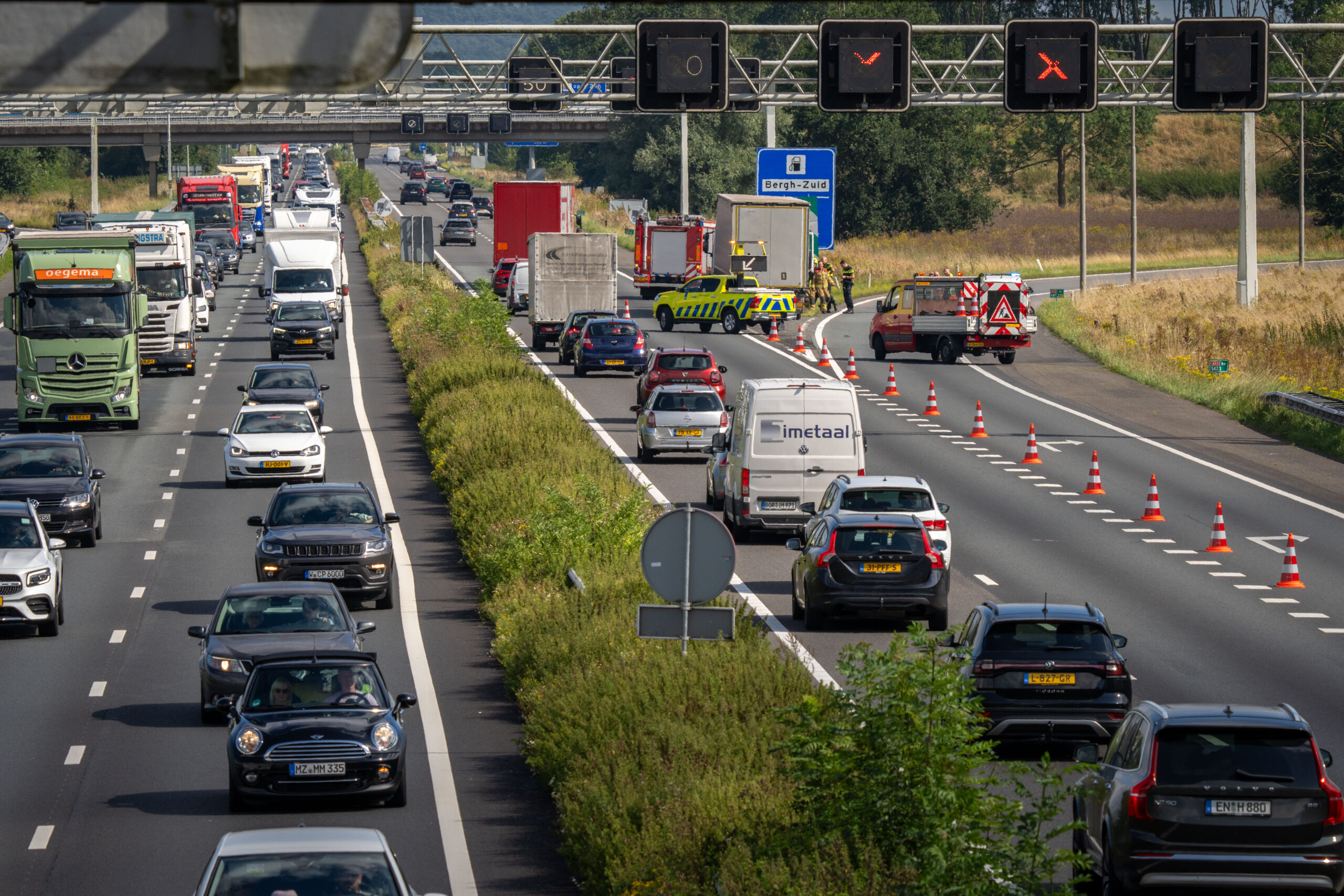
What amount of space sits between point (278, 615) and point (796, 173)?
47657mm

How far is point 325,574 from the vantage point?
24781mm

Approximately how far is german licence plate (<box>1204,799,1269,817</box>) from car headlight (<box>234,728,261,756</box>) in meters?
7.85

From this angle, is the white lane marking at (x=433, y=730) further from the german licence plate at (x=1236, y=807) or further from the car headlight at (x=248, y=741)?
the german licence plate at (x=1236, y=807)

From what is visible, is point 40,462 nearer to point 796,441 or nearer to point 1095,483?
point 796,441

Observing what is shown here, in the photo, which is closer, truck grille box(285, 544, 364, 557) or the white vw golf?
truck grille box(285, 544, 364, 557)

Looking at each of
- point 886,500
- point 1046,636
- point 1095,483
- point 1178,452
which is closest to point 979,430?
point 1178,452

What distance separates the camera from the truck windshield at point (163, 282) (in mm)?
50781

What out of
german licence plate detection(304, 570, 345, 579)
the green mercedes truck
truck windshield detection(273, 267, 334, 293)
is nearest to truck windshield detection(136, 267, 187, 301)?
truck windshield detection(273, 267, 334, 293)

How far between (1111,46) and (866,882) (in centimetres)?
15973

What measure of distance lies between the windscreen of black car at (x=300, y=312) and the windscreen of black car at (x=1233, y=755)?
149ft

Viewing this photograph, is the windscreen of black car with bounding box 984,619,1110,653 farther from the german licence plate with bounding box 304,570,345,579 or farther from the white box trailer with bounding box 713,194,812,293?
the white box trailer with bounding box 713,194,812,293

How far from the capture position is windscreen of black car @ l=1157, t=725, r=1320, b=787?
11781 mm

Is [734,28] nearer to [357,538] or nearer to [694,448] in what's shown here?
[357,538]

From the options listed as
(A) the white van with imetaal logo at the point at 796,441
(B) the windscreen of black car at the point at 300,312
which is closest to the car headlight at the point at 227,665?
(A) the white van with imetaal logo at the point at 796,441
